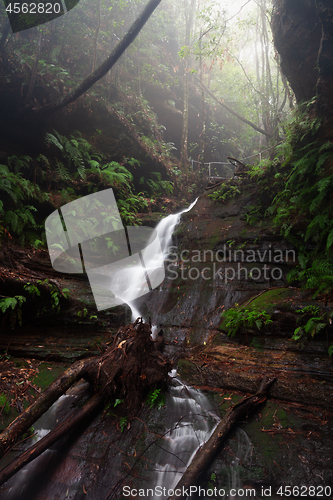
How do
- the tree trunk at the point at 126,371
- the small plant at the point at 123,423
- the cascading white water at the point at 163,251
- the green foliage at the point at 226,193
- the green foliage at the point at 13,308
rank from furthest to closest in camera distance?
1. the green foliage at the point at 226,193
2. the cascading white water at the point at 163,251
3. the green foliage at the point at 13,308
4. the tree trunk at the point at 126,371
5. the small plant at the point at 123,423

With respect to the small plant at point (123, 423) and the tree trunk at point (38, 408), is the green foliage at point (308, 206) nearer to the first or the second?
the small plant at point (123, 423)

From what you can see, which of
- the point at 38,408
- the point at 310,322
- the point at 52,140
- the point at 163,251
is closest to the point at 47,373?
the point at 38,408

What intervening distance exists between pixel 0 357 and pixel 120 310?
2448 mm

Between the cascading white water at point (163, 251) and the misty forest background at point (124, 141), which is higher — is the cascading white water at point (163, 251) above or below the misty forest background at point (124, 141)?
below

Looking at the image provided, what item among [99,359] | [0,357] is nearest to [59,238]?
[0,357]

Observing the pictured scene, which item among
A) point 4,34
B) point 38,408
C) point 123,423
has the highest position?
point 4,34

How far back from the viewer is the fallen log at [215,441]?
248 centimetres

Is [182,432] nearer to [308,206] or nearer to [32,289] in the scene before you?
[32,289]

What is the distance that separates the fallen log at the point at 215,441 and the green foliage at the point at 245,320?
44.2 inches

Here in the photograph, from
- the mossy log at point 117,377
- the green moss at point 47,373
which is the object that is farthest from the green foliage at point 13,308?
the mossy log at point 117,377

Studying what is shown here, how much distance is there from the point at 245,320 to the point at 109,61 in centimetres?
678

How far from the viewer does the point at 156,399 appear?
3719 mm

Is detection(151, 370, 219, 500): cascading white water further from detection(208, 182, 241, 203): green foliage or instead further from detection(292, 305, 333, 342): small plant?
detection(208, 182, 241, 203): green foliage

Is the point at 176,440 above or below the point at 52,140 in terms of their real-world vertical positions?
below
